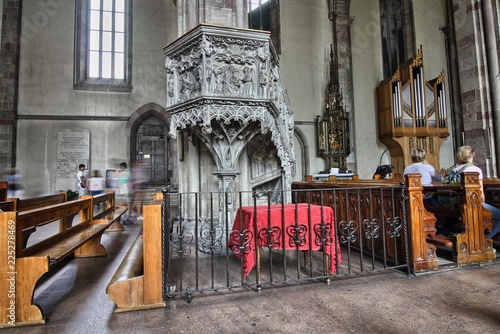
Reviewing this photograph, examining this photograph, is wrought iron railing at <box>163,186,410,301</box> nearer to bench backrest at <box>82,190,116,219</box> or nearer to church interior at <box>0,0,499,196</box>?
bench backrest at <box>82,190,116,219</box>

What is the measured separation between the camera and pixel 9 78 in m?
9.66

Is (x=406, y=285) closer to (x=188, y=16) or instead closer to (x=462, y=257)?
(x=462, y=257)

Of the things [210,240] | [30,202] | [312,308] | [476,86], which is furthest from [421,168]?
[30,202]

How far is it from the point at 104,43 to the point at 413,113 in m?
11.4

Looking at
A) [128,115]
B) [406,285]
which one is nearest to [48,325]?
[406,285]

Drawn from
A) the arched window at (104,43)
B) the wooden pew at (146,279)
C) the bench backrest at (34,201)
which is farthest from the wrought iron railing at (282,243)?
the arched window at (104,43)

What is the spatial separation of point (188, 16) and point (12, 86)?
820cm

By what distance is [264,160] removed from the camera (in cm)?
500

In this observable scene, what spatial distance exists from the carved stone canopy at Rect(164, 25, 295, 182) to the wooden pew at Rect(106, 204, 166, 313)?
4.74 ft

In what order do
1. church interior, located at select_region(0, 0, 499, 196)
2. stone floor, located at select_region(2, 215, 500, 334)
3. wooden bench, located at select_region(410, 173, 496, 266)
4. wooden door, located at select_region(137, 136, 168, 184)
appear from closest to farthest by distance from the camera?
stone floor, located at select_region(2, 215, 500, 334) → wooden bench, located at select_region(410, 173, 496, 266) → church interior, located at select_region(0, 0, 499, 196) → wooden door, located at select_region(137, 136, 168, 184)

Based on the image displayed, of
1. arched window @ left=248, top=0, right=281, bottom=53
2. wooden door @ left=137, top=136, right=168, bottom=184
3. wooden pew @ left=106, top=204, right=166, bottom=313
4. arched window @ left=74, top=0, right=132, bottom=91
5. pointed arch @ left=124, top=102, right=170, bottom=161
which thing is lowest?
wooden pew @ left=106, top=204, right=166, bottom=313

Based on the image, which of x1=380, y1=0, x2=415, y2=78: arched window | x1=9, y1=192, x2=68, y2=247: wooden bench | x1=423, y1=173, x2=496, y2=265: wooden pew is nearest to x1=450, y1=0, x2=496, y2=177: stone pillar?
x1=423, y1=173, x2=496, y2=265: wooden pew

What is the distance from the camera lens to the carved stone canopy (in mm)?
3611

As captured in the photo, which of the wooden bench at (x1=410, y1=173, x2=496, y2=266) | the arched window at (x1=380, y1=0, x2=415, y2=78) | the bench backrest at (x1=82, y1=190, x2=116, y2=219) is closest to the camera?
the wooden bench at (x1=410, y1=173, x2=496, y2=266)
